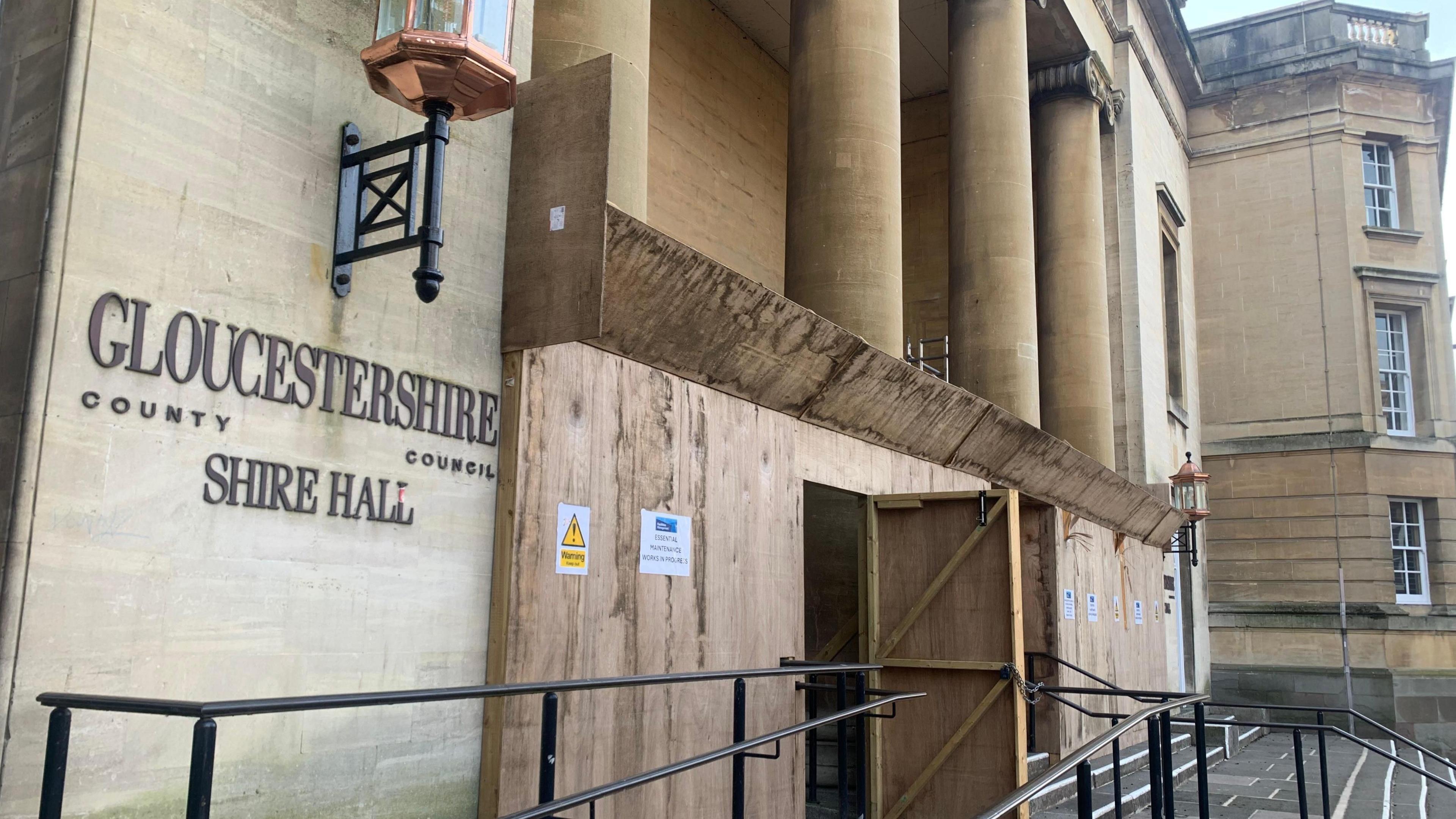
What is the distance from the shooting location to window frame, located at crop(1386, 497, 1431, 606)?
25312mm

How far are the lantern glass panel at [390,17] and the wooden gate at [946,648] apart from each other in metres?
5.35

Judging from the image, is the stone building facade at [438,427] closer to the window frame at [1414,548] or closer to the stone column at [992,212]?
the stone column at [992,212]

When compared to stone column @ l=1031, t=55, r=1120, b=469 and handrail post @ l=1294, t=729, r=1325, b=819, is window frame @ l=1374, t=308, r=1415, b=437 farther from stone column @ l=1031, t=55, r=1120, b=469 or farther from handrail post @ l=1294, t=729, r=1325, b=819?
handrail post @ l=1294, t=729, r=1325, b=819

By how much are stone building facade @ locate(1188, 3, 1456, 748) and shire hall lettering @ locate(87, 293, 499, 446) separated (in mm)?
24615

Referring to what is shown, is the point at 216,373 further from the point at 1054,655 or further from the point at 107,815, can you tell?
the point at 1054,655

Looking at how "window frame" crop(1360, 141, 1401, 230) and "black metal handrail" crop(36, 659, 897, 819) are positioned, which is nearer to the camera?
"black metal handrail" crop(36, 659, 897, 819)

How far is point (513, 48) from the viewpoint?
538cm

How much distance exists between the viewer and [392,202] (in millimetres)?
4332

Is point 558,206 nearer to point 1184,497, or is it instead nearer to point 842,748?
point 842,748

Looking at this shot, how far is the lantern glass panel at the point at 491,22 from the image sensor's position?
4.09 metres

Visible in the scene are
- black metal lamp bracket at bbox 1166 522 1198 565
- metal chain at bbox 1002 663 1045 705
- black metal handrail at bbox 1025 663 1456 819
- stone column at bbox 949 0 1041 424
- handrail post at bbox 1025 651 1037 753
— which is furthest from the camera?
black metal lamp bracket at bbox 1166 522 1198 565

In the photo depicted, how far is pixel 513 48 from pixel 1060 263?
14.7 meters

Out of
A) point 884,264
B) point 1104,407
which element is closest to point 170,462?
point 884,264

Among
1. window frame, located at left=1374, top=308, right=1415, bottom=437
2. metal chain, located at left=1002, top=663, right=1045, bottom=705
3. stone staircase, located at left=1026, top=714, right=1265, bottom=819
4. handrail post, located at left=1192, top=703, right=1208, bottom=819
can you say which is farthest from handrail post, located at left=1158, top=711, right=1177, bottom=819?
window frame, located at left=1374, top=308, right=1415, bottom=437
